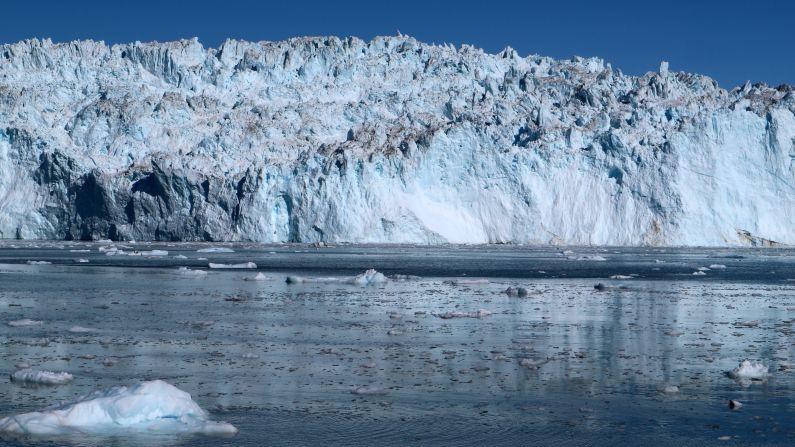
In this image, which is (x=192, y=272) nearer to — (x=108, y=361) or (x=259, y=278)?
(x=259, y=278)

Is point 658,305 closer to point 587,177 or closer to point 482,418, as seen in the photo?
point 482,418

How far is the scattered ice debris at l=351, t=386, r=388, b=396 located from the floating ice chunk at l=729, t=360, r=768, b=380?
337 centimetres

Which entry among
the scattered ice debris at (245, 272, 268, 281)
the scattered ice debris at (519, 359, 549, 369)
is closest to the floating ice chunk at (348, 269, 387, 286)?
the scattered ice debris at (245, 272, 268, 281)

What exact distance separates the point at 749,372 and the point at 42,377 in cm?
644

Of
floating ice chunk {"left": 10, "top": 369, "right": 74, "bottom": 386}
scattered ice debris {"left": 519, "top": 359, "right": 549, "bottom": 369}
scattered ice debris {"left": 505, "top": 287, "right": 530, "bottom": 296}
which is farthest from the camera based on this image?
scattered ice debris {"left": 505, "top": 287, "right": 530, "bottom": 296}

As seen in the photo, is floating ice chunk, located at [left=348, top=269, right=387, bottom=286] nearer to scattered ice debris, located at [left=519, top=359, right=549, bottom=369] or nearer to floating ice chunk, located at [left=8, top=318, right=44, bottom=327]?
floating ice chunk, located at [left=8, top=318, right=44, bottom=327]

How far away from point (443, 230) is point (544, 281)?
79.7ft

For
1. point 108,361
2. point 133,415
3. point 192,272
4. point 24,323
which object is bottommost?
point 133,415

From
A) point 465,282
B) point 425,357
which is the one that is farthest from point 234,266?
point 425,357

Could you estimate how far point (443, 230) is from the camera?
4622 centimetres

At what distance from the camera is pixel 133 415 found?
6.58 m

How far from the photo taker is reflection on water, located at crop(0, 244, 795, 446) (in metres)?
6.69

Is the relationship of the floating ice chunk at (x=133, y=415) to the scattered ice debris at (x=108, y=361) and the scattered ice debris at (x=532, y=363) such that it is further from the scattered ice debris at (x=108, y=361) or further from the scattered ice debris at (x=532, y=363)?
the scattered ice debris at (x=532, y=363)

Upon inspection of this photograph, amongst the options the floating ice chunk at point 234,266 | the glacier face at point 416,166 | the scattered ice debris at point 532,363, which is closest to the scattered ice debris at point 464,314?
the scattered ice debris at point 532,363
